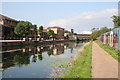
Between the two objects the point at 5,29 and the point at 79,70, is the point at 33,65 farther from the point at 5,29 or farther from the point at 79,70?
the point at 5,29

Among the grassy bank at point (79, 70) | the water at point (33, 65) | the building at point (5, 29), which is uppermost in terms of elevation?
the building at point (5, 29)

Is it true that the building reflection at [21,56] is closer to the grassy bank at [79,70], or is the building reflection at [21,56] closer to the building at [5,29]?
the grassy bank at [79,70]

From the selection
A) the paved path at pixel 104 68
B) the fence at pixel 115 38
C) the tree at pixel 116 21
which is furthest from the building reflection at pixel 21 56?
the tree at pixel 116 21

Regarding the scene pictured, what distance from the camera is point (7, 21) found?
73.2m

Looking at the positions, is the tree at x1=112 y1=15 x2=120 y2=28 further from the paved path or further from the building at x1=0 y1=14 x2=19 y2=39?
the paved path

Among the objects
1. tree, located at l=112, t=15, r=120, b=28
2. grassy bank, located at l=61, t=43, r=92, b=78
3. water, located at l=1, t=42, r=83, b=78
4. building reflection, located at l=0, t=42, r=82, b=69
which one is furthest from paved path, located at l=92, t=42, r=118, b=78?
tree, located at l=112, t=15, r=120, b=28

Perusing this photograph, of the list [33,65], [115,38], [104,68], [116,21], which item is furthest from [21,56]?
[116,21]

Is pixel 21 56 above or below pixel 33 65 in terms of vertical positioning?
above

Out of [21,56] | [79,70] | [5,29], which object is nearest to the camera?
[79,70]

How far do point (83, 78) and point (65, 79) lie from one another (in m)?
1.12

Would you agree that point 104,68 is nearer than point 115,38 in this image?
Yes

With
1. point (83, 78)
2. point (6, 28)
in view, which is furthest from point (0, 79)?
point (6, 28)

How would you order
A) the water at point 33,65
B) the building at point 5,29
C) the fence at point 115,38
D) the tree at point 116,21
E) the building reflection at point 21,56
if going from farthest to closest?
the tree at point 116,21 < the building at point 5,29 < the fence at point 115,38 < the building reflection at point 21,56 < the water at point 33,65

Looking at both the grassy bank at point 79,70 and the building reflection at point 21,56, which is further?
the building reflection at point 21,56
